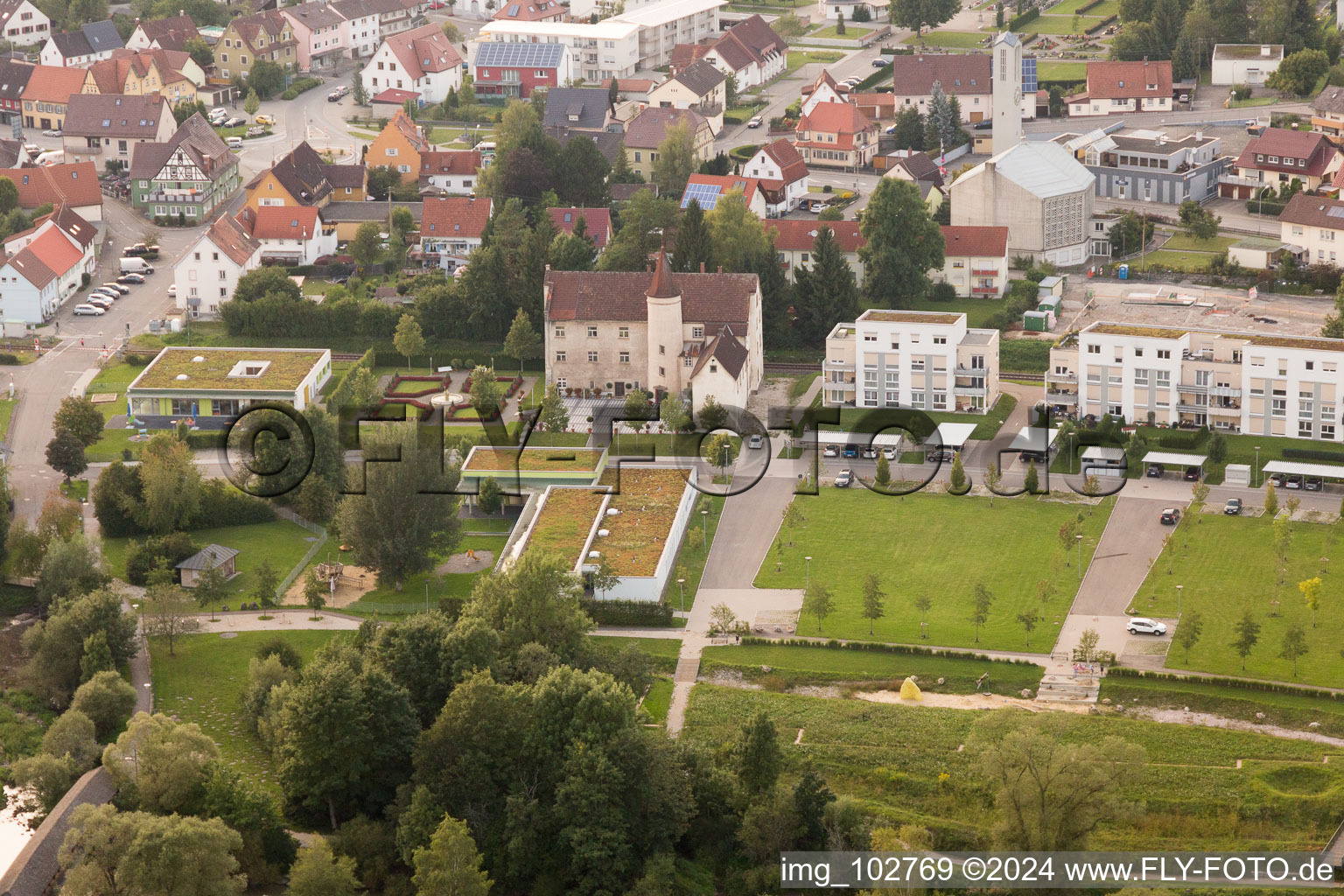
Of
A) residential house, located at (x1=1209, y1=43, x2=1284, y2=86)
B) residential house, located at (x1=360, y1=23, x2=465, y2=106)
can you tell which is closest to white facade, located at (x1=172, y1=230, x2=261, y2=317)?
residential house, located at (x1=360, y1=23, x2=465, y2=106)

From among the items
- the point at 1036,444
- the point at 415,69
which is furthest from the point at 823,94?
the point at 1036,444

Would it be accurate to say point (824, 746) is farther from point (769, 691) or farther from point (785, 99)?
point (785, 99)

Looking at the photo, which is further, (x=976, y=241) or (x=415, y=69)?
(x=415, y=69)

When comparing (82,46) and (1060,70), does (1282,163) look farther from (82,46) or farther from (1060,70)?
(82,46)

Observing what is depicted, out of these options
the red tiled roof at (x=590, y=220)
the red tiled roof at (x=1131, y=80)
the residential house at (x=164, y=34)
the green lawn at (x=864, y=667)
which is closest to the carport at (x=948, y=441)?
the green lawn at (x=864, y=667)

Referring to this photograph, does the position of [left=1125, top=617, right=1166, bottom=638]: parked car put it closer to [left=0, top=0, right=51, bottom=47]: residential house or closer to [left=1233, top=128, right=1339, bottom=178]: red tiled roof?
[left=1233, top=128, right=1339, bottom=178]: red tiled roof

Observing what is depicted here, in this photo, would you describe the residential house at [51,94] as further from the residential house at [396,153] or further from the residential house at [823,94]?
the residential house at [823,94]

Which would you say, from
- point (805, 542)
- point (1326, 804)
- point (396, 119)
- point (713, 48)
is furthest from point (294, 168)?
point (1326, 804)
